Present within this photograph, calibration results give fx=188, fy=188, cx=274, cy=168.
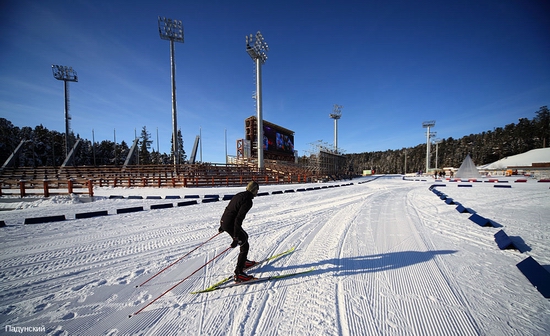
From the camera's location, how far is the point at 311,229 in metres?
5.73

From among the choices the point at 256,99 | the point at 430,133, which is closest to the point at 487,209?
the point at 256,99

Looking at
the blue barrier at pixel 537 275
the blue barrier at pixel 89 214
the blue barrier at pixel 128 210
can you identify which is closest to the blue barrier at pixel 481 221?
the blue barrier at pixel 537 275

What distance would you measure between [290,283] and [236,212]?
1474mm

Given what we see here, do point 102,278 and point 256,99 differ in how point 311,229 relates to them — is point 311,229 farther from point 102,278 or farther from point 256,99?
point 256,99

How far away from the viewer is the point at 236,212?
10.3 ft

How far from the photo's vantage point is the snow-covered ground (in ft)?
7.47

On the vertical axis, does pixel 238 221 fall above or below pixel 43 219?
above

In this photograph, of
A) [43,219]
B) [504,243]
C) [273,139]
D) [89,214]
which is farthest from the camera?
[273,139]

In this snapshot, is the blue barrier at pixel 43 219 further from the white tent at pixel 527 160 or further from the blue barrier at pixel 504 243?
the white tent at pixel 527 160

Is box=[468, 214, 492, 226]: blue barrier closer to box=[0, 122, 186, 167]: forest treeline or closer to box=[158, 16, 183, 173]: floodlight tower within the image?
box=[158, 16, 183, 173]: floodlight tower

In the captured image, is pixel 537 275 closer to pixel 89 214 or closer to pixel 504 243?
pixel 504 243

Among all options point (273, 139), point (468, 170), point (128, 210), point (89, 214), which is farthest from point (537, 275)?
point (273, 139)

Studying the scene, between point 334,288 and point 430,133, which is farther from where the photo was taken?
point 430,133

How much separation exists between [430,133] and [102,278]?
7781cm
